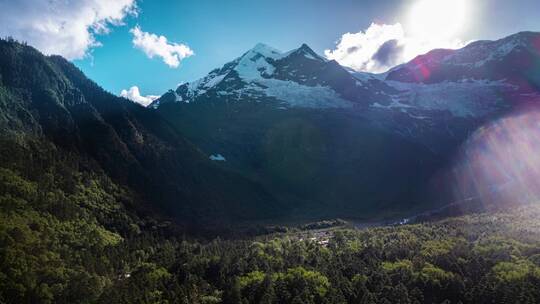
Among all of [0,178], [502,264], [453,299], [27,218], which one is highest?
[0,178]

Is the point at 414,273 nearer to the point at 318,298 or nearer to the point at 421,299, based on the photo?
the point at 421,299

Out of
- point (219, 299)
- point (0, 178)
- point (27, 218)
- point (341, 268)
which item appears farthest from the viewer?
point (0, 178)

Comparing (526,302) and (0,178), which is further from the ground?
(0,178)

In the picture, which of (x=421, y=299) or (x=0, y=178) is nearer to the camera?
(x=421, y=299)

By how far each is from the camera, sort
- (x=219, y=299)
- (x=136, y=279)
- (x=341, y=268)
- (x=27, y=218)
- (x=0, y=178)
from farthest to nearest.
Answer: (x=0, y=178), (x=27, y=218), (x=341, y=268), (x=136, y=279), (x=219, y=299)

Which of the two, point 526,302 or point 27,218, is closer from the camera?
point 526,302

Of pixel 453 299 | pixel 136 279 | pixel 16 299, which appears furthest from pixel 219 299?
pixel 453 299

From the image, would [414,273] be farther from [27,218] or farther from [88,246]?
[27,218]

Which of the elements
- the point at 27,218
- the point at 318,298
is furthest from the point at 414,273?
the point at 27,218

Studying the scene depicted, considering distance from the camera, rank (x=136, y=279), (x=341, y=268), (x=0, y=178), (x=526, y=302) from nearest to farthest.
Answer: (x=526, y=302)
(x=136, y=279)
(x=341, y=268)
(x=0, y=178)
